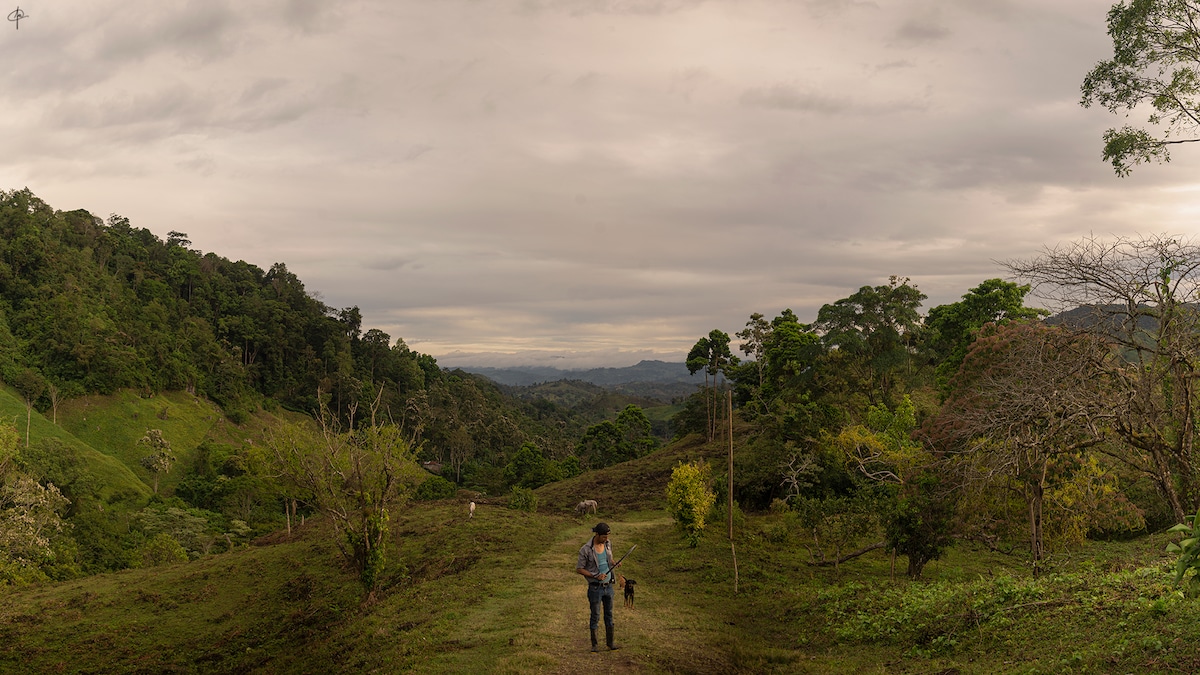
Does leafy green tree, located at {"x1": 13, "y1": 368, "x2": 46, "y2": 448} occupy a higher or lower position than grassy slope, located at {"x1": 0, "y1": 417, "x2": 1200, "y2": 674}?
higher

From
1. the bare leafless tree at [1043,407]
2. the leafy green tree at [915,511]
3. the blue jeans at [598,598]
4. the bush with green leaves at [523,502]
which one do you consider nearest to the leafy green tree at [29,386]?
the bush with green leaves at [523,502]

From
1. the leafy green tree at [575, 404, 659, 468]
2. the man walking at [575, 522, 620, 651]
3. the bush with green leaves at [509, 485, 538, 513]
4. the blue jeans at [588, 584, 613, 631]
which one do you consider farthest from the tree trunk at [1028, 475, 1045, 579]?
the leafy green tree at [575, 404, 659, 468]

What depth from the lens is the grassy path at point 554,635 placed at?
1119cm

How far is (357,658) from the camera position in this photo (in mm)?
14438

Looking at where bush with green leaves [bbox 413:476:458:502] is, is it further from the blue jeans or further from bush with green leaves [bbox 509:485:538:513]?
the blue jeans

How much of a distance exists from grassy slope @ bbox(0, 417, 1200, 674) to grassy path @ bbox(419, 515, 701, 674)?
0.07 m

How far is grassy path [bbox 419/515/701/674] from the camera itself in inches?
440

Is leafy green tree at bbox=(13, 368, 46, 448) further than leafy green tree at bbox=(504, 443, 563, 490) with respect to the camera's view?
Yes

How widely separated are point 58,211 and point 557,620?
5805 inches

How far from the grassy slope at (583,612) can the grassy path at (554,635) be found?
0.22 feet

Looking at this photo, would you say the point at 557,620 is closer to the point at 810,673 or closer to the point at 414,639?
the point at 414,639

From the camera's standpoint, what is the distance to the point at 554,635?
12906 millimetres

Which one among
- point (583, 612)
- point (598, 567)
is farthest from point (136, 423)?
point (598, 567)

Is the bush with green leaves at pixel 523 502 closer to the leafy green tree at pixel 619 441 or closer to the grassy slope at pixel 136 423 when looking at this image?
the leafy green tree at pixel 619 441
